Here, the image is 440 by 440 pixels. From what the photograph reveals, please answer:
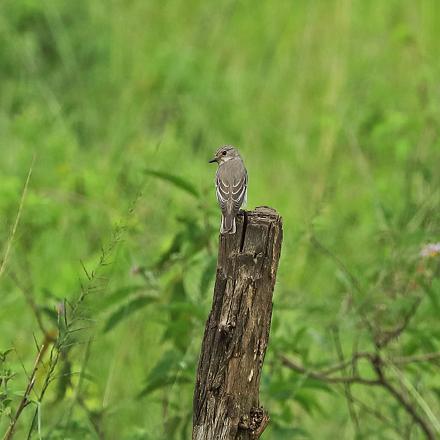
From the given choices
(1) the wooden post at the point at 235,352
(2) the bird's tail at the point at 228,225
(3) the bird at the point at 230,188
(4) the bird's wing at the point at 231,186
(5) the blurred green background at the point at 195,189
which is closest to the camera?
(1) the wooden post at the point at 235,352

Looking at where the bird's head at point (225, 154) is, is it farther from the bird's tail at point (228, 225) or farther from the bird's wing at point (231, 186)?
the bird's tail at point (228, 225)

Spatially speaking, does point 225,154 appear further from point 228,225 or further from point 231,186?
point 228,225

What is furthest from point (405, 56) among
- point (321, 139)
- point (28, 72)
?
point (28, 72)

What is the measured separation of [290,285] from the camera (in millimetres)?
8641

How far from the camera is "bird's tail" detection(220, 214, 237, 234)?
13.7 ft

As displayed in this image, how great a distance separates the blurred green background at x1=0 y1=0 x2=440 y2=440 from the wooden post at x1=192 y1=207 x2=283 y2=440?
499 millimetres

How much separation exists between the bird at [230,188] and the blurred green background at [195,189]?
0.49ft

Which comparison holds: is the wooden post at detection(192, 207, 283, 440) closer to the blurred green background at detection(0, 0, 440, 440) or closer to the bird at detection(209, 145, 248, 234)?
the bird at detection(209, 145, 248, 234)

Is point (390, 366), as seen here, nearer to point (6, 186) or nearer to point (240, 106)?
point (6, 186)

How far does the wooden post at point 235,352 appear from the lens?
3.93 meters

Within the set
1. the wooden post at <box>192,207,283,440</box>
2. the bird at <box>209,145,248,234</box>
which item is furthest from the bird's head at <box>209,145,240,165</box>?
the wooden post at <box>192,207,283,440</box>

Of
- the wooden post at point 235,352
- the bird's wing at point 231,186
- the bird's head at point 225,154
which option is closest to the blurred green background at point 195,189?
the bird's wing at point 231,186

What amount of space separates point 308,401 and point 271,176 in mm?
5191

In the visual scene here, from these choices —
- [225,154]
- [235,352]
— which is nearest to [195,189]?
[225,154]
